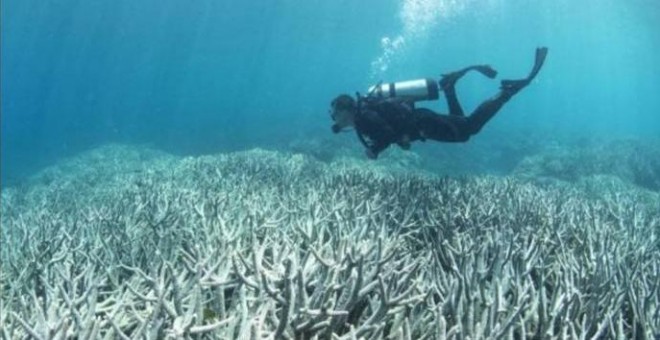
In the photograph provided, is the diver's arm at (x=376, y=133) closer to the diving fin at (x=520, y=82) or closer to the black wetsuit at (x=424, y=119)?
the black wetsuit at (x=424, y=119)

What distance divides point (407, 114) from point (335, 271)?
5681 mm

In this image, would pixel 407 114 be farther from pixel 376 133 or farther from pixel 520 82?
pixel 520 82

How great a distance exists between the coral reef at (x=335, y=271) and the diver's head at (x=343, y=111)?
3.19 ft

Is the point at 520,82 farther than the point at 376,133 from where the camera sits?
Yes

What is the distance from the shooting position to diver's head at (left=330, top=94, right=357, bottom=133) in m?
8.02

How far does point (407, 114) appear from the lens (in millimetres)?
8516

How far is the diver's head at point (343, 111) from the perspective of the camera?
26.3ft

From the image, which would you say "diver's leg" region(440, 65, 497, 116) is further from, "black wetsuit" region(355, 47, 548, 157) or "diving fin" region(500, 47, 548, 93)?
"diving fin" region(500, 47, 548, 93)

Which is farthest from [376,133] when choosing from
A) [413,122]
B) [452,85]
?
[452,85]

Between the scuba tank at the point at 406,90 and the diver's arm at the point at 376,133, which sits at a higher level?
the scuba tank at the point at 406,90

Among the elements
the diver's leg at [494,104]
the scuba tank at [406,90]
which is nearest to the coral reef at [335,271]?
the scuba tank at [406,90]

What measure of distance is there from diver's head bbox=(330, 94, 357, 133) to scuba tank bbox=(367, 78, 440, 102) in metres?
0.62

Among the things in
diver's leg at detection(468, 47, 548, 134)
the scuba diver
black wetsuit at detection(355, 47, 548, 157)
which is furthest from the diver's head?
diver's leg at detection(468, 47, 548, 134)

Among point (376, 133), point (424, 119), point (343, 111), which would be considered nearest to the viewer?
point (343, 111)
